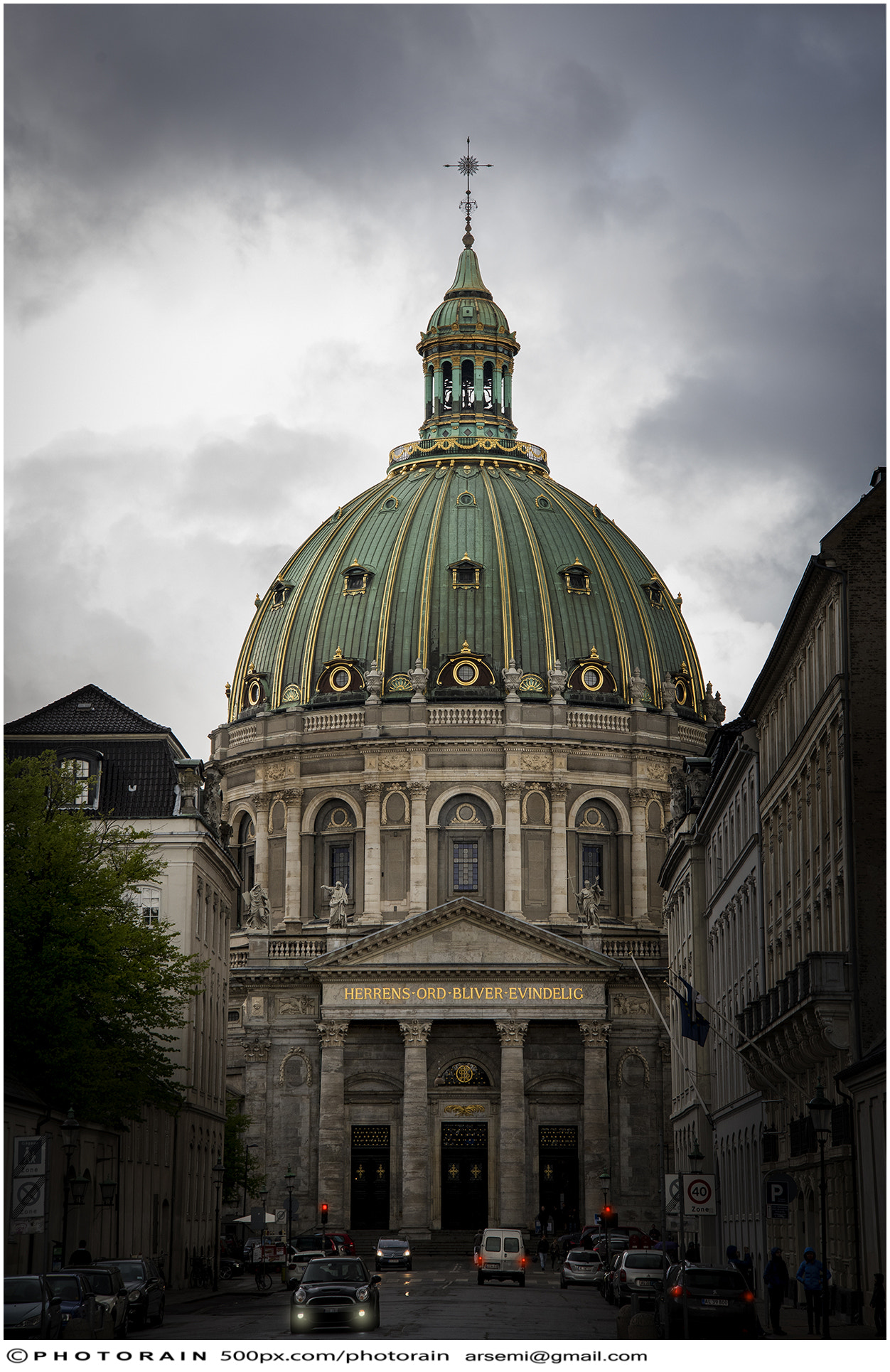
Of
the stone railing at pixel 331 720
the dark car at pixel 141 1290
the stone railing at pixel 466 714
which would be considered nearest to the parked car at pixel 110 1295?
the dark car at pixel 141 1290

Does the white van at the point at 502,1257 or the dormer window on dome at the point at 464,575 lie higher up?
the dormer window on dome at the point at 464,575

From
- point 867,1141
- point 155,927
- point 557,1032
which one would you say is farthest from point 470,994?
point 867,1141

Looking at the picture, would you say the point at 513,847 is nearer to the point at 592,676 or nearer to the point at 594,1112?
the point at 592,676

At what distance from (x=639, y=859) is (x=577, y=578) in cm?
1602

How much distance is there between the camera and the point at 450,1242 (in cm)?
9275

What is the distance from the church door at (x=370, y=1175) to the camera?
322 ft

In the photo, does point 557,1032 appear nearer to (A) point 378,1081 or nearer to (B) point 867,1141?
(A) point 378,1081

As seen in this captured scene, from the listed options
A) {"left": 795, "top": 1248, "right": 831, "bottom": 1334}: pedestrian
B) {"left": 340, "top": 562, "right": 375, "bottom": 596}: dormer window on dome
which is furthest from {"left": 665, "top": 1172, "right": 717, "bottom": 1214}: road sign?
{"left": 340, "top": 562, "right": 375, "bottom": 596}: dormer window on dome

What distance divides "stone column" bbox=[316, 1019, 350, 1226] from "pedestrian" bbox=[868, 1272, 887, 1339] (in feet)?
209

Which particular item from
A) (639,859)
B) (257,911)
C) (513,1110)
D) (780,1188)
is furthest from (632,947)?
(780,1188)

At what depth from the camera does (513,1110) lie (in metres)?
97.6

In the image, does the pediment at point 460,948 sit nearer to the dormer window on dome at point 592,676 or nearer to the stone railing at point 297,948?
the stone railing at point 297,948

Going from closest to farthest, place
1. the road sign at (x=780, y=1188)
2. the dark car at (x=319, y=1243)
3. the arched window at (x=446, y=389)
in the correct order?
the road sign at (x=780, y=1188) → the dark car at (x=319, y=1243) → the arched window at (x=446, y=389)

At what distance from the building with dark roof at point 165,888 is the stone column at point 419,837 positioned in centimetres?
3750
